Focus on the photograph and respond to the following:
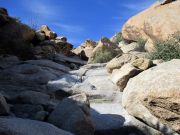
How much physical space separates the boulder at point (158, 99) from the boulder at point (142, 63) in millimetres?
1296

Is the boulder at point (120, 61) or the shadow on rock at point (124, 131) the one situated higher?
the boulder at point (120, 61)

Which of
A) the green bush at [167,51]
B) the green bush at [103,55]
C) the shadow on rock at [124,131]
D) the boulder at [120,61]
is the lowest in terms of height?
the shadow on rock at [124,131]

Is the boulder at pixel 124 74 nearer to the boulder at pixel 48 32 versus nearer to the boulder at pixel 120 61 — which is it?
the boulder at pixel 120 61

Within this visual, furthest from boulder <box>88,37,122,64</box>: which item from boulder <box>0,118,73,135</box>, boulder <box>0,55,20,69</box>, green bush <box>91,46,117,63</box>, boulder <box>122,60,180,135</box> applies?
boulder <box>0,118,73,135</box>

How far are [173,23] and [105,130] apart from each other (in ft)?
35.6

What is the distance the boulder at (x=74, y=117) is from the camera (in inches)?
347

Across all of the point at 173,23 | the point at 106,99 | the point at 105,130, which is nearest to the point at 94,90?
the point at 106,99

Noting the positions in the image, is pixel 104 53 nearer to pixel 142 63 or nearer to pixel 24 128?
pixel 142 63

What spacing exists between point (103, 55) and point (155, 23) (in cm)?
347

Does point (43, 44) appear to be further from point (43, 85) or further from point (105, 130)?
point (105, 130)

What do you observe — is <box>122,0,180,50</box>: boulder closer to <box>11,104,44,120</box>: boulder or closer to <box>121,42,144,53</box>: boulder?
<box>121,42,144,53</box>: boulder

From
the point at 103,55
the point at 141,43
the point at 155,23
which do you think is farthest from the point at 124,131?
the point at 141,43

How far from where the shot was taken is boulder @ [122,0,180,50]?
1969 centimetres

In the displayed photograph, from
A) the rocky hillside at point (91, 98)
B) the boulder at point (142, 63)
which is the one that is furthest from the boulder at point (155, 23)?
the boulder at point (142, 63)
